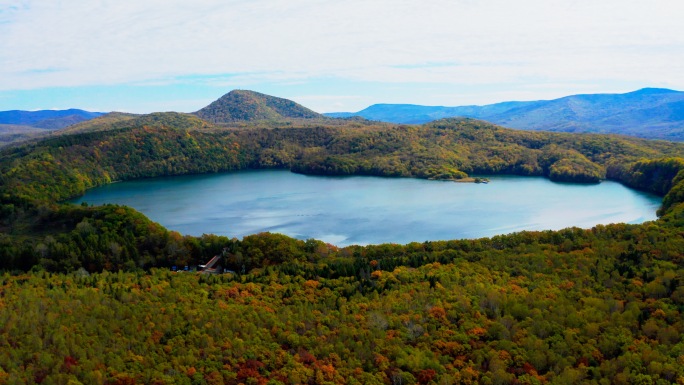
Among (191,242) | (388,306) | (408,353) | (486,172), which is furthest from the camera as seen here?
(486,172)

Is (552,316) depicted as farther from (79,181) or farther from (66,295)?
(79,181)

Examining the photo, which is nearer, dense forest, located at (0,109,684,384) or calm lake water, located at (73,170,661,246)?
dense forest, located at (0,109,684,384)

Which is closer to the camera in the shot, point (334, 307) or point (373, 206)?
point (334, 307)

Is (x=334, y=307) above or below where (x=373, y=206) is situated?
below

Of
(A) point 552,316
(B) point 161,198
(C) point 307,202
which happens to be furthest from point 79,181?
(A) point 552,316
